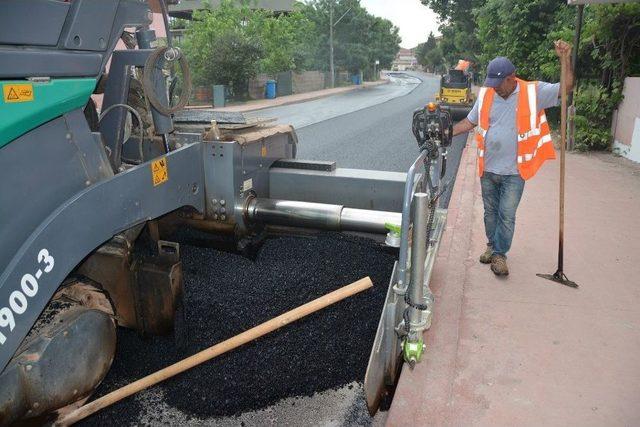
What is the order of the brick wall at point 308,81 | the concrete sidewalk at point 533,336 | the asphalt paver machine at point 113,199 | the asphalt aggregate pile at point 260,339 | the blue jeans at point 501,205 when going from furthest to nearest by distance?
the brick wall at point 308,81 < the blue jeans at point 501,205 < the asphalt aggregate pile at point 260,339 < the concrete sidewalk at point 533,336 < the asphalt paver machine at point 113,199

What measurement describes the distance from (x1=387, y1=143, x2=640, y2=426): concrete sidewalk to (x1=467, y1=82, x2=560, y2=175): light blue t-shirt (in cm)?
98

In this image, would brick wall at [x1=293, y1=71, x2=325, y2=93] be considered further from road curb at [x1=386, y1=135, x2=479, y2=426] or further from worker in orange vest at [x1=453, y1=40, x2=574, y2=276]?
worker in orange vest at [x1=453, y1=40, x2=574, y2=276]

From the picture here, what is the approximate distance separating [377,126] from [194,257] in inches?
493

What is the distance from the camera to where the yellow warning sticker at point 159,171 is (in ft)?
9.20

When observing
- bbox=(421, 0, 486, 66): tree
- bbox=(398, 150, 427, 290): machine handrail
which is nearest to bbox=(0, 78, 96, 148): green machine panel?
bbox=(398, 150, 427, 290): machine handrail

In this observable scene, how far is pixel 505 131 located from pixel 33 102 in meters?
Result: 3.59

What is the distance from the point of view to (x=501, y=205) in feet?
15.4

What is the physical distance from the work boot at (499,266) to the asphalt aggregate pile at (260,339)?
126 cm

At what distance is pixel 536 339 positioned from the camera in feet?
12.2

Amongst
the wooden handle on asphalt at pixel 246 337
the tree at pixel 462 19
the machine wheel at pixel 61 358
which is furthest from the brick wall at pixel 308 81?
the machine wheel at pixel 61 358

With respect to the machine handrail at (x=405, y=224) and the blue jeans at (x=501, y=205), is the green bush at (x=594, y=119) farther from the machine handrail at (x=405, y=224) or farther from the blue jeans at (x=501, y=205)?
the machine handrail at (x=405, y=224)

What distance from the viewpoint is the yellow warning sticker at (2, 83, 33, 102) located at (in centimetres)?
199

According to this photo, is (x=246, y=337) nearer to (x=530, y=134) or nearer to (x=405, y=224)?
(x=405, y=224)

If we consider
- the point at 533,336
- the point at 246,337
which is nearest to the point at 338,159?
the point at 533,336
